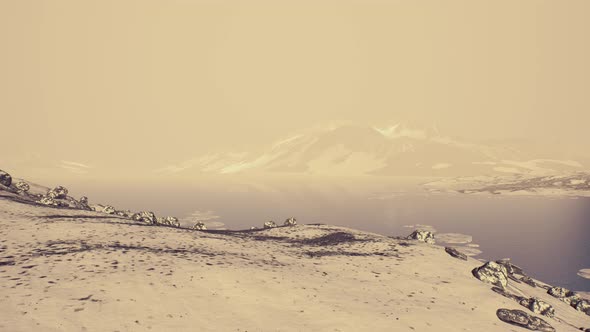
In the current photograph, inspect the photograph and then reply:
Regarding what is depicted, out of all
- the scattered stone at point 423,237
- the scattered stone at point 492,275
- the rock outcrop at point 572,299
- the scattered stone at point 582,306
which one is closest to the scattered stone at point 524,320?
the scattered stone at point 492,275

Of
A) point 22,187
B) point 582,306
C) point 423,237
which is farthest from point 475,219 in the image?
point 22,187

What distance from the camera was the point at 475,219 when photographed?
355ft

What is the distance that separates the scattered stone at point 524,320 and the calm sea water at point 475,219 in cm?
3222

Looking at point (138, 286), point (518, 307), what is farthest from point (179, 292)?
point (518, 307)

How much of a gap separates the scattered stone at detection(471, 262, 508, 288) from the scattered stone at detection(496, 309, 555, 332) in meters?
5.48

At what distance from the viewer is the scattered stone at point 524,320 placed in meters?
20.8

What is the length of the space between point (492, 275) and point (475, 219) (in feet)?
291

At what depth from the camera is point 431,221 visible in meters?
106

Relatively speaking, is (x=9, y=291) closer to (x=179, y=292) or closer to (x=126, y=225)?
(x=179, y=292)

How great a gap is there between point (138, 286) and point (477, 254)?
190ft

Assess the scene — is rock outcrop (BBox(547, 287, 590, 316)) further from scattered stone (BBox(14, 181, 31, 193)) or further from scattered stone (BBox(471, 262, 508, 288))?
scattered stone (BBox(14, 181, 31, 193))

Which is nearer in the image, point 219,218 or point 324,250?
point 324,250

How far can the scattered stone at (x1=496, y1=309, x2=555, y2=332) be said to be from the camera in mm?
20812

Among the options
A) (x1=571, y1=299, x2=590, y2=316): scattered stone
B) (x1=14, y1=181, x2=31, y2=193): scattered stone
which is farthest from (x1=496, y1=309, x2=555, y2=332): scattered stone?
(x1=14, y1=181, x2=31, y2=193): scattered stone
